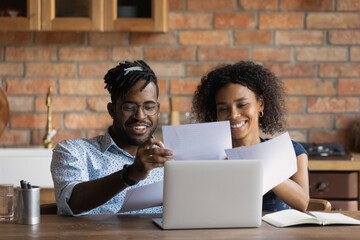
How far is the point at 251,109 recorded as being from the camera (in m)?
2.07

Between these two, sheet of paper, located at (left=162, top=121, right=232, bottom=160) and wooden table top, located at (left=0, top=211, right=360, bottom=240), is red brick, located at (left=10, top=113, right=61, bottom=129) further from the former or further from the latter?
sheet of paper, located at (left=162, top=121, right=232, bottom=160)

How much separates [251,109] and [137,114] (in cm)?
42

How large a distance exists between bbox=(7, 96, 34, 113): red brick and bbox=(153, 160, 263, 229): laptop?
1920 mm

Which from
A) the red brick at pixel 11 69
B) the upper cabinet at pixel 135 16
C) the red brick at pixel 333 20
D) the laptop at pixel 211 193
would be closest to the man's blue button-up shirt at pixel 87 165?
the laptop at pixel 211 193

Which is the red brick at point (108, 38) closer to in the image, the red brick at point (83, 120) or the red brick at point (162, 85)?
the red brick at point (162, 85)

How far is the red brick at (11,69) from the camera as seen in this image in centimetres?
322

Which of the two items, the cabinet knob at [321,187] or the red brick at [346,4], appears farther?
the red brick at [346,4]

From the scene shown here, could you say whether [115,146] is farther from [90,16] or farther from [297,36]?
[297,36]

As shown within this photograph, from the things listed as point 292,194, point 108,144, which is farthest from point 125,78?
point 292,194

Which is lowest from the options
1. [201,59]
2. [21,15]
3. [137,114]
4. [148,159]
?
[148,159]

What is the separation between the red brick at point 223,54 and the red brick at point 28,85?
2.68 feet

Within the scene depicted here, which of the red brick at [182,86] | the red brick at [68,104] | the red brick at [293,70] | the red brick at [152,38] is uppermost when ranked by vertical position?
the red brick at [152,38]

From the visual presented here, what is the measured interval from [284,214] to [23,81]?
1.98 metres

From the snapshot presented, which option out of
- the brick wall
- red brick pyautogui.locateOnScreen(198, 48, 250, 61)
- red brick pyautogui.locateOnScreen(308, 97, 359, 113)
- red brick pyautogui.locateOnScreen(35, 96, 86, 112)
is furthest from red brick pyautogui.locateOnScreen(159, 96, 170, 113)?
red brick pyautogui.locateOnScreen(308, 97, 359, 113)
